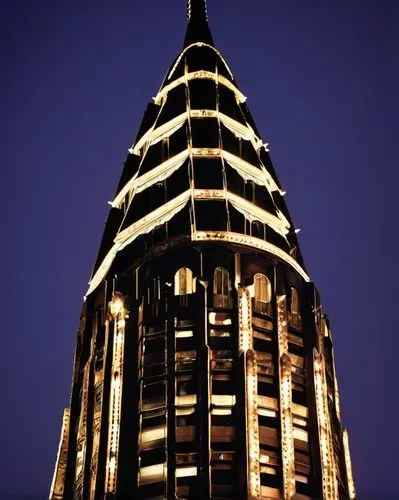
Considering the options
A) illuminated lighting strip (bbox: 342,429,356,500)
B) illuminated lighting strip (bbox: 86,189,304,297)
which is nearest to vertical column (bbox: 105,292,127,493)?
illuminated lighting strip (bbox: 86,189,304,297)

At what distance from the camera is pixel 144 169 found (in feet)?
247

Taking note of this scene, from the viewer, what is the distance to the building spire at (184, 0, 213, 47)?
85.3 metres

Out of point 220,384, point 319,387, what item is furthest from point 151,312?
point 319,387

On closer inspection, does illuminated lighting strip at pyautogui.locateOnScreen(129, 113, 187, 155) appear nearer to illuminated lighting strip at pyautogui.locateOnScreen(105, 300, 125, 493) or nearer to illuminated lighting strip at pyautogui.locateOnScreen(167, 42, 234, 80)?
illuminated lighting strip at pyautogui.locateOnScreen(167, 42, 234, 80)

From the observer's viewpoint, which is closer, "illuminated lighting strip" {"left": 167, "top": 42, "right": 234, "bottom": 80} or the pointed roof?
the pointed roof

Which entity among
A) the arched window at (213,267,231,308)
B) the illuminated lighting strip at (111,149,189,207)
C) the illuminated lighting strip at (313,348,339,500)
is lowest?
the illuminated lighting strip at (313,348,339,500)

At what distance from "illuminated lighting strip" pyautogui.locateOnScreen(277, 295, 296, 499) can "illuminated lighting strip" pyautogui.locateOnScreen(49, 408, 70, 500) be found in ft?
48.5

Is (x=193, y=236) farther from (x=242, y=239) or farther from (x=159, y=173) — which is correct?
(x=159, y=173)

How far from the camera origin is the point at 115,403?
63.3 meters

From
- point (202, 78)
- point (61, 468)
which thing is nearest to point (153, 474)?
point (61, 468)

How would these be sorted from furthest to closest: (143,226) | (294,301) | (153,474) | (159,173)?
(159,173)
(143,226)
(294,301)
(153,474)

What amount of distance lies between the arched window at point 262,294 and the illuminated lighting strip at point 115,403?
7.81 metres

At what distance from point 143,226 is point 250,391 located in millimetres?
14432

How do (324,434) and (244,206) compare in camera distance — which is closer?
(324,434)
